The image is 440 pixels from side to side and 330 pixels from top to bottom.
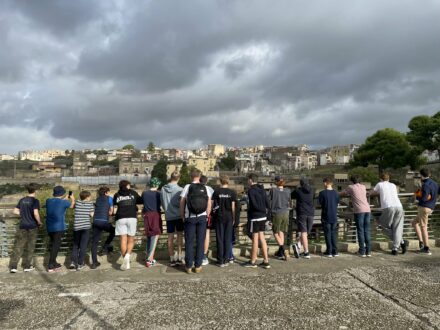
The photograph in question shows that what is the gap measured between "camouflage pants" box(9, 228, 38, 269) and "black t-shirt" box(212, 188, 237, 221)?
3333 millimetres

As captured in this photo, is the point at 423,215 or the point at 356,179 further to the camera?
the point at 356,179

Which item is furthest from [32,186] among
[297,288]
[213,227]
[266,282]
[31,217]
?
[297,288]

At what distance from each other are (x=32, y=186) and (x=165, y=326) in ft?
12.7

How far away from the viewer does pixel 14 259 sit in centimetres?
541

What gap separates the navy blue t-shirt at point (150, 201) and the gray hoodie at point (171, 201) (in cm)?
15

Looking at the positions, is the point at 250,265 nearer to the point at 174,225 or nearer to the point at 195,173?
the point at 174,225

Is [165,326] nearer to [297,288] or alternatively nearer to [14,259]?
[297,288]

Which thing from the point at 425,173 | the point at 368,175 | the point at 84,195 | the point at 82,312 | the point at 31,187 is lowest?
the point at 82,312

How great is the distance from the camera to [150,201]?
5727 millimetres

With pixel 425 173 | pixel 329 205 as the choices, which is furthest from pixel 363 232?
pixel 425 173

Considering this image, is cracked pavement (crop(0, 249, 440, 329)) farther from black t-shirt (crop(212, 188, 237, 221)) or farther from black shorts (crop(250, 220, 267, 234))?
black t-shirt (crop(212, 188, 237, 221))

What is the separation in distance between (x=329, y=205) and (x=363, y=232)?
924 millimetres

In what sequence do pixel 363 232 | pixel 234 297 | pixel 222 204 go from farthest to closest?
pixel 363 232
pixel 222 204
pixel 234 297

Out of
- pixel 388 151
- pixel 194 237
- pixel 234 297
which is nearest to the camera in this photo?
pixel 234 297
